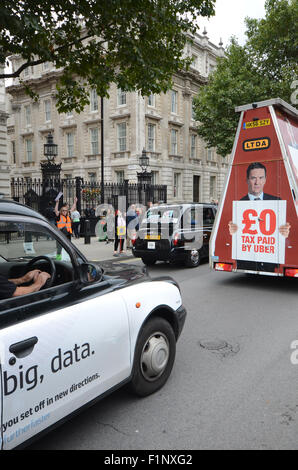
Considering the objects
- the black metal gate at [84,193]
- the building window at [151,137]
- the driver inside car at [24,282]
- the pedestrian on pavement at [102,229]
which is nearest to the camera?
the driver inside car at [24,282]

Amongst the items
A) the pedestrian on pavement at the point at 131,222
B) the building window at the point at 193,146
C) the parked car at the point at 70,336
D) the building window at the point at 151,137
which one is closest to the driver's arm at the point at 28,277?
the parked car at the point at 70,336

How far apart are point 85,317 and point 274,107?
21.0 ft

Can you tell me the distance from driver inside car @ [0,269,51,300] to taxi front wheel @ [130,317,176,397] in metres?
0.98

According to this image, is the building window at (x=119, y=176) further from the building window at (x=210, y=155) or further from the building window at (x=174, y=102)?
the building window at (x=210, y=155)

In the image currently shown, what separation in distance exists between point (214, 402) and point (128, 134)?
3134 cm

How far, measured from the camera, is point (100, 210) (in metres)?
20.0

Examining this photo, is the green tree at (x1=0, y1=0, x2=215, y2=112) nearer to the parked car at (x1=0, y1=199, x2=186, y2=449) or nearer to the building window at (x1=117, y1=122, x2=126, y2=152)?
the parked car at (x1=0, y1=199, x2=186, y2=449)

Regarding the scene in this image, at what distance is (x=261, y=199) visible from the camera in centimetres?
761

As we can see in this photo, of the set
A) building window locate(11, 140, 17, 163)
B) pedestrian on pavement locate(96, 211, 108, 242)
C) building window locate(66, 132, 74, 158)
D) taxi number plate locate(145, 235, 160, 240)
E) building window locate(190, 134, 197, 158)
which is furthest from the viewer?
building window locate(11, 140, 17, 163)

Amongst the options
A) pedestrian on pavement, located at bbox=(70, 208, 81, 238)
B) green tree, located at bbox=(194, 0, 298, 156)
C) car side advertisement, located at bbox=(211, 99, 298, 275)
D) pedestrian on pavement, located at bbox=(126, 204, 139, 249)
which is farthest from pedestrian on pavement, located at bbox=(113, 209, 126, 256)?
green tree, located at bbox=(194, 0, 298, 156)

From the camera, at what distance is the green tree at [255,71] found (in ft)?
80.1

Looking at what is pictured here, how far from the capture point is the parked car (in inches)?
84.9

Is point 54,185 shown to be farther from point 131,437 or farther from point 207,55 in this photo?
point 207,55

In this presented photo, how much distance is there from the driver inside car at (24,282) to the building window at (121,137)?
31.5m
